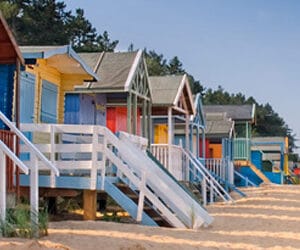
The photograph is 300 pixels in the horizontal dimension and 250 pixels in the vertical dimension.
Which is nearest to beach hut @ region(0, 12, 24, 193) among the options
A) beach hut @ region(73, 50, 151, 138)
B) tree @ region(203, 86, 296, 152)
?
beach hut @ region(73, 50, 151, 138)

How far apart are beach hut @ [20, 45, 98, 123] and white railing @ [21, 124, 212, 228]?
84.6 inches

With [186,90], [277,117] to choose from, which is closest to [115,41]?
[186,90]

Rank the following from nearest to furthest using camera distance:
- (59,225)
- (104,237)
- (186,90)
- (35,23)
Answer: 1. (104,237)
2. (59,225)
3. (186,90)
4. (35,23)

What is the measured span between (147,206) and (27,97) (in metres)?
4.24

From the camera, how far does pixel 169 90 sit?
2161cm

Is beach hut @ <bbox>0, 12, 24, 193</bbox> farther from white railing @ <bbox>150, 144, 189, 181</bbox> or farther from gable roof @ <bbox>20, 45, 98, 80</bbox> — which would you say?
white railing @ <bbox>150, 144, 189, 181</bbox>

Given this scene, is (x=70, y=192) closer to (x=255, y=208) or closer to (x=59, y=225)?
(x=59, y=225)

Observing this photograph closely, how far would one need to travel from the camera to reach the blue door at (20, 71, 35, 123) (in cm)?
1458

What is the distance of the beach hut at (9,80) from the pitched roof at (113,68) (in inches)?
166

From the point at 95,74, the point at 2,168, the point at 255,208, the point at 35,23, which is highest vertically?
the point at 35,23

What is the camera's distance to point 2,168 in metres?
9.26

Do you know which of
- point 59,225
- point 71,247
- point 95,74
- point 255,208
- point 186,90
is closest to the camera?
point 71,247

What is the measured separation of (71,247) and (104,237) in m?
1.36

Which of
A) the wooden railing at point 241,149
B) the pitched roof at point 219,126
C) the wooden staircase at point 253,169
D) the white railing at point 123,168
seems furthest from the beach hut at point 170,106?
the wooden railing at point 241,149
